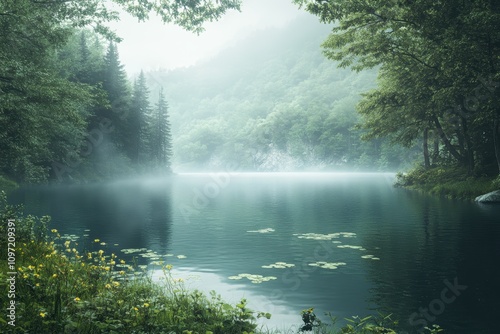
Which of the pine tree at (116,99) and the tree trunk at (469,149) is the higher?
the pine tree at (116,99)

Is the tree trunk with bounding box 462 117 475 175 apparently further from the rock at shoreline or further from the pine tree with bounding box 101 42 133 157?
the pine tree with bounding box 101 42 133 157

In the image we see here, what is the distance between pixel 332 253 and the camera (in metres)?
17.2

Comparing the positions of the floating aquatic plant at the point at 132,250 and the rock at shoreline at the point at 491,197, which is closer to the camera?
the floating aquatic plant at the point at 132,250

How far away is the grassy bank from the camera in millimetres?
35438

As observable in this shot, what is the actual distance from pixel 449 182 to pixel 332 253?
1143 inches

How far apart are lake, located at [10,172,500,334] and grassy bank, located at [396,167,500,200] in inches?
148

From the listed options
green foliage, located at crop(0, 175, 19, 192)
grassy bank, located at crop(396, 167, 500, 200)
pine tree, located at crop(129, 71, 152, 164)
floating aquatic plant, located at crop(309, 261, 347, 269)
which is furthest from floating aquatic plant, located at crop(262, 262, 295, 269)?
pine tree, located at crop(129, 71, 152, 164)

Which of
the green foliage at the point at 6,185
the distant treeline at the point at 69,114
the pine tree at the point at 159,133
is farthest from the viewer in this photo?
the pine tree at the point at 159,133

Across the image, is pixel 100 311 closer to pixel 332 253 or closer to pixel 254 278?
pixel 254 278

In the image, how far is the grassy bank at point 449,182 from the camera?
3544cm

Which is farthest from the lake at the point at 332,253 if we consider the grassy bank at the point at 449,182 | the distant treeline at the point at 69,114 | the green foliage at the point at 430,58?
the green foliage at the point at 430,58

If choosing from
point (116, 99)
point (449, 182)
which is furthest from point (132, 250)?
point (116, 99)

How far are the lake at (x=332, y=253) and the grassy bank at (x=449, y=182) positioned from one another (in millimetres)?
3767

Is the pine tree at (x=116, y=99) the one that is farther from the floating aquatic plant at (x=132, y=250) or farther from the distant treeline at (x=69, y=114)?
the floating aquatic plant at (x=132, y=250)
